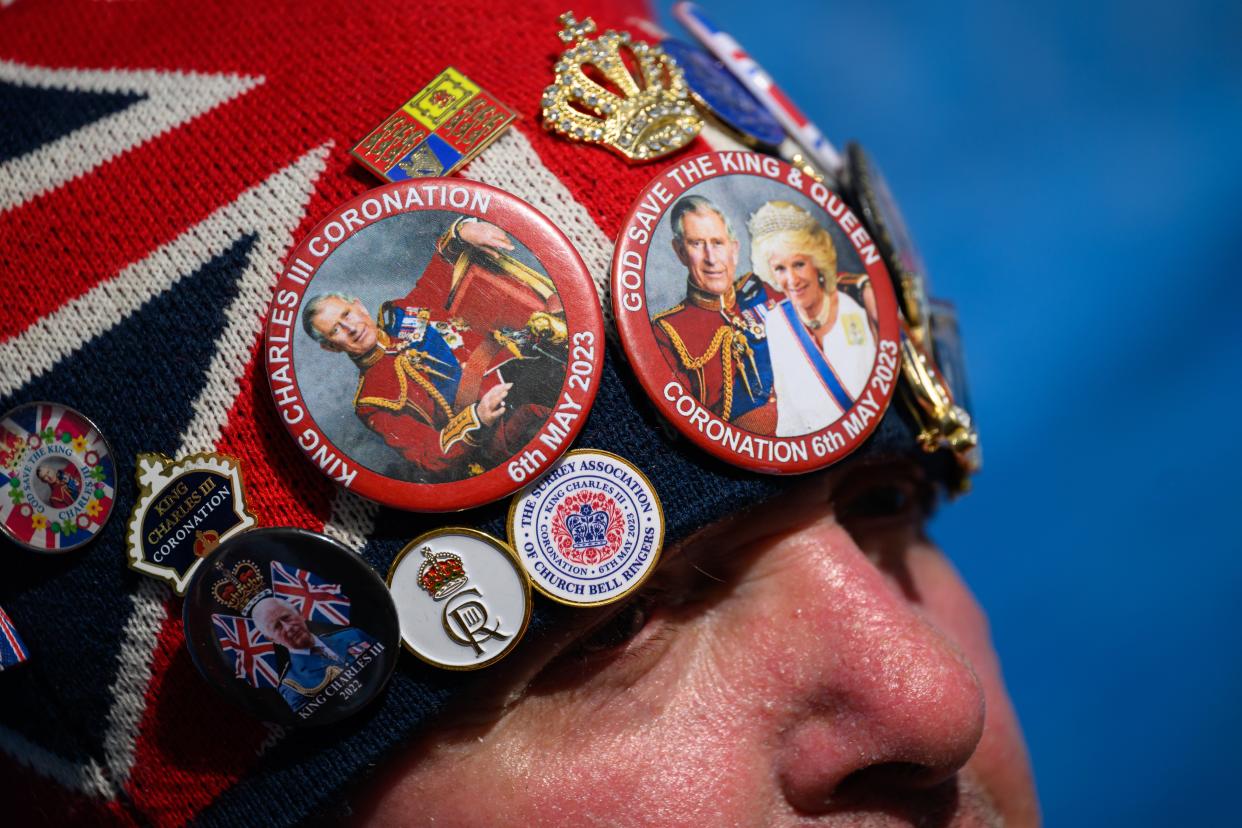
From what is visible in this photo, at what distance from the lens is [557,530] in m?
0.81

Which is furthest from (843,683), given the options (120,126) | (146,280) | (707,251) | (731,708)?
(120,126)

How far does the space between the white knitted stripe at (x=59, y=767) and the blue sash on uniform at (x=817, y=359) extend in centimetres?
65

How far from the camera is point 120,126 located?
921 mm

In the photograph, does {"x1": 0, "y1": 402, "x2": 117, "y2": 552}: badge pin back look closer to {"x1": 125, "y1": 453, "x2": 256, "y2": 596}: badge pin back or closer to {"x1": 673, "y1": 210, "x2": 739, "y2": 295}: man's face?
{"x1": 125, "y1": 453, "x2": 256, "y2": 596}: badge pin back

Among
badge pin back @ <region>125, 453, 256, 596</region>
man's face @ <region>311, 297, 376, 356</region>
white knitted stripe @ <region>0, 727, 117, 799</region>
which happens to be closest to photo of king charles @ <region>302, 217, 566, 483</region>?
man's face @ <region>311, 297, 376, 356</region>

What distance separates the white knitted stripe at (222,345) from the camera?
2.70 ft

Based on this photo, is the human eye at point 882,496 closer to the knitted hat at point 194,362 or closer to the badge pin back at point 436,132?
the knitted hat at point 194,362

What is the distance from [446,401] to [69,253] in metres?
0.34

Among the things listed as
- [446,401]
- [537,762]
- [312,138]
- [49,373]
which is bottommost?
[537,762]

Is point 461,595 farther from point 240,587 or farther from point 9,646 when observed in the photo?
point 9,646

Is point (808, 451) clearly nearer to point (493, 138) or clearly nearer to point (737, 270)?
point (737, 270)

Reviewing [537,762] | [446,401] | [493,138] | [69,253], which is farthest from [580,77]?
[537,762]

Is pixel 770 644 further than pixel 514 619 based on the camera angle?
Yes

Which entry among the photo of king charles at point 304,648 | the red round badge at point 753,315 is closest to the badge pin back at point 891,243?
the red round badge at point 753,315
